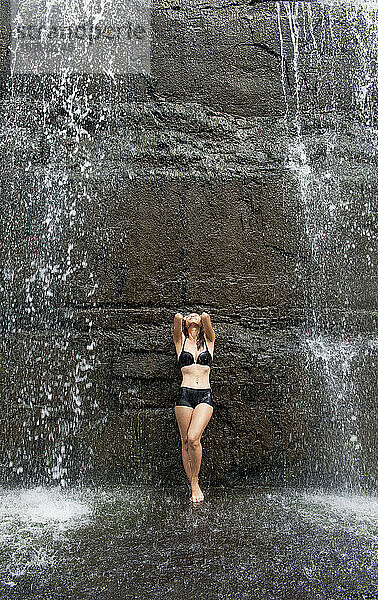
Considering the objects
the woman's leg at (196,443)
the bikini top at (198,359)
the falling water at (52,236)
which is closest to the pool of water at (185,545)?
the woman's leg at (196,443)

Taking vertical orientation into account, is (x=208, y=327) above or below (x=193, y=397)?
above

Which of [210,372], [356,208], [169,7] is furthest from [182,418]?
[169,7]

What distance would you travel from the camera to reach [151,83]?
6352mm

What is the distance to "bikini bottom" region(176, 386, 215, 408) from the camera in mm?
5031

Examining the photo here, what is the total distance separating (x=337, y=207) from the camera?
6043 millimetres

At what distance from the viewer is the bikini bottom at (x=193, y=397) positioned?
16.5ft

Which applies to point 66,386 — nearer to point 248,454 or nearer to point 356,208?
point 248,454

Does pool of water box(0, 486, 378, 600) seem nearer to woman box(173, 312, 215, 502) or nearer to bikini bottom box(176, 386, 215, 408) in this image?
woman box(173, 312, 215, 502)

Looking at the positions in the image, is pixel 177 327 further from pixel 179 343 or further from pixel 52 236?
pixel 52 236

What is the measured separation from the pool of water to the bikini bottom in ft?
2.79

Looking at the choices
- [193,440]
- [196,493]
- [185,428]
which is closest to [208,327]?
[185,428]

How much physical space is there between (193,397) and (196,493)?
0.85m

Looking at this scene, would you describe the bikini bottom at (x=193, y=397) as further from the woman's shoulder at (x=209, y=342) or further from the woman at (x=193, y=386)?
the woman's shoulder at (x=209, y=342)

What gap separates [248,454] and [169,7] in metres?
5.29
